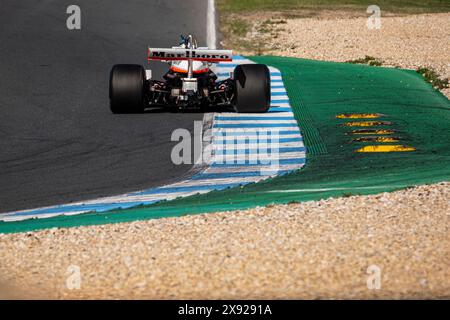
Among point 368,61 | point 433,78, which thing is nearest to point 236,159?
point 433,78

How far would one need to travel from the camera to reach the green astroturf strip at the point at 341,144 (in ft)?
40.7

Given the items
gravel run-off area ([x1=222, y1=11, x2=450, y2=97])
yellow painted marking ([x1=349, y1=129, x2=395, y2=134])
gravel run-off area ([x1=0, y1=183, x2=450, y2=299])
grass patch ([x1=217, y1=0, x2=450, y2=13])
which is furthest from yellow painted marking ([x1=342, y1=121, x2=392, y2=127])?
grass patch ([x1=217, y1=0, x2=450, y2=13])

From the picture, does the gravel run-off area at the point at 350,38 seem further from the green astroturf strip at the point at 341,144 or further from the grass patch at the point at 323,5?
the green astroturf strip at the point at 341,144

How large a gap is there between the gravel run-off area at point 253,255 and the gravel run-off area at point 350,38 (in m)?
13.5

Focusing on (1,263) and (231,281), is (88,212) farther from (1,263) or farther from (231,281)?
(231,281)

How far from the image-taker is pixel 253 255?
954cm

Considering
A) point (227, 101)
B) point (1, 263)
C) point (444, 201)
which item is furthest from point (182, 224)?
point (227, 101)

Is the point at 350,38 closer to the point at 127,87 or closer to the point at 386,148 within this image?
the point at 127,87

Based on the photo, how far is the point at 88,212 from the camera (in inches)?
500

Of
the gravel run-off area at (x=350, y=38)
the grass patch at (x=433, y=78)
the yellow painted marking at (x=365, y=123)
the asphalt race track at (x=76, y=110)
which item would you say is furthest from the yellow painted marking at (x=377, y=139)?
the gravel run-off area at (x=350, y=38)

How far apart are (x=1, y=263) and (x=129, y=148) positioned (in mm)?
6355

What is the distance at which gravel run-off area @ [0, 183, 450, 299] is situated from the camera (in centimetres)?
876

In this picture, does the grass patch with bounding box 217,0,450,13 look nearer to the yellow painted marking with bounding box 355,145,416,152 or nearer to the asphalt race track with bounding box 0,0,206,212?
the asphalt race track with bounding box 0,0,206,212
